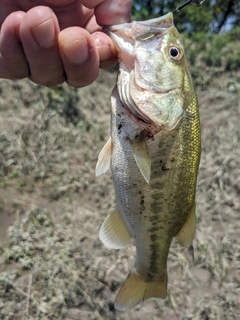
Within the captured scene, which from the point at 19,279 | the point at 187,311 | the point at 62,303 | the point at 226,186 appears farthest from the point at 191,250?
the point at 19,279

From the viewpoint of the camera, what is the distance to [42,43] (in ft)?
4.87

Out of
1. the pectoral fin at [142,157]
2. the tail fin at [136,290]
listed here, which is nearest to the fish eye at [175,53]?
the pectoral fin at [142,157]

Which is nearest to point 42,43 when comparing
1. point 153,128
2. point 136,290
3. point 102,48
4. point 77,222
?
point 102,48

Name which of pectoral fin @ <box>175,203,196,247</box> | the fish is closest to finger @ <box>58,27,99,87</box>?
the fish

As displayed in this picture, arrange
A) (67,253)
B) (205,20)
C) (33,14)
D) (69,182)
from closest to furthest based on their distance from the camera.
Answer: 1. (33,14)
2. (67,253)
3. (69,182)
4. (205,20)

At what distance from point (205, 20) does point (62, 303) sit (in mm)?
8347

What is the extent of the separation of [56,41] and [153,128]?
1.64 feet

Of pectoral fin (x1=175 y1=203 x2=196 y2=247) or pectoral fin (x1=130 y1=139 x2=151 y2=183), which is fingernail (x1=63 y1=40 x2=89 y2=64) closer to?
pectoral fin (x1=130 y1=139 x2=151 y2=183)

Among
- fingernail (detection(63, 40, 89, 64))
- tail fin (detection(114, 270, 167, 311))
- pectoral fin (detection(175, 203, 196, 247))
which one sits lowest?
tail fin (detection(114, 270, 167, 311))

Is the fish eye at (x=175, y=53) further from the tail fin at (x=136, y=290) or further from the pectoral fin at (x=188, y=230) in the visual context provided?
the tail fin at (x=136, y=290)

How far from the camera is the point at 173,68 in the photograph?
5.74ft

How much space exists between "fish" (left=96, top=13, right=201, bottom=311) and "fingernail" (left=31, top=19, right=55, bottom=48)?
0.26 metres

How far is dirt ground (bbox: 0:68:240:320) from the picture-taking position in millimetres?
3346

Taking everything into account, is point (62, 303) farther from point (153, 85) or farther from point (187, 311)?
point (153, 85)
